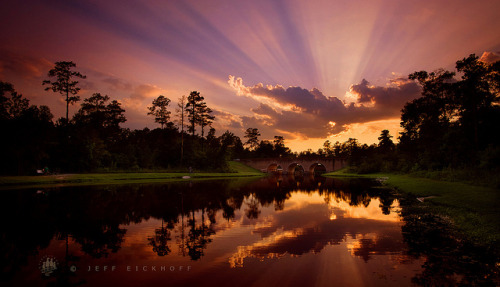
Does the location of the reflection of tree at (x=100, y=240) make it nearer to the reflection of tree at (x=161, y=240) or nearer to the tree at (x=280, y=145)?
the reflection of tree at (x=161, y=240)

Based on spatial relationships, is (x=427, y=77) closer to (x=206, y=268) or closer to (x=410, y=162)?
(x=410, y=162)

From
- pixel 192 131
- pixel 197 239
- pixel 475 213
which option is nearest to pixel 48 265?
pixel 197 239

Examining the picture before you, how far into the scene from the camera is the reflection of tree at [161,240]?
1041 centimetres

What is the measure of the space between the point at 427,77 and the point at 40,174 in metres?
72.3

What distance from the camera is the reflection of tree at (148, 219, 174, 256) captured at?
10.4 metres

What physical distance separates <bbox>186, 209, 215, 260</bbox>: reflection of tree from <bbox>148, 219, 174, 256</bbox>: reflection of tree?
0.92 meters

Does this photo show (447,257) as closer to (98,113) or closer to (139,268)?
(139,268)

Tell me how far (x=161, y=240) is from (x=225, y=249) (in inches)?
124

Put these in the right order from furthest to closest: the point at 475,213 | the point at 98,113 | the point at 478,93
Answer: the point at 98,113, the point at 478,93, the point at 475,213

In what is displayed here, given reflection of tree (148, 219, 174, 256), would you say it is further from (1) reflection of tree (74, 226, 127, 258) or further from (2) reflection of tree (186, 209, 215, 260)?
(1) reflection of tree (74, 226, 127, 258)

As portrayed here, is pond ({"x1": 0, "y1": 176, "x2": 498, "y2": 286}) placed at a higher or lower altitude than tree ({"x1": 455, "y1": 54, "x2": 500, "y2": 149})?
lower

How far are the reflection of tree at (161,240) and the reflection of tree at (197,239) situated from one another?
92 centimetres

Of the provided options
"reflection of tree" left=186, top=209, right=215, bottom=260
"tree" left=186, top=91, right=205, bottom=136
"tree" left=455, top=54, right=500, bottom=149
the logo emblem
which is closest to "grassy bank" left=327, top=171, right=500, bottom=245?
"reflection of tree" left=186, top=209, right=215, bottom=260

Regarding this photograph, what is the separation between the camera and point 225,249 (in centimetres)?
1068
